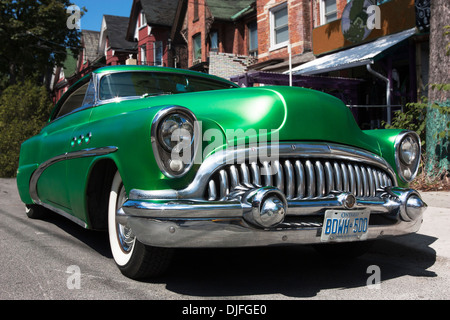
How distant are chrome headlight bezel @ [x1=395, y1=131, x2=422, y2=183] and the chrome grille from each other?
1.26 ft

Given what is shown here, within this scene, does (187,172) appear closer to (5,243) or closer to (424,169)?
(5,243)

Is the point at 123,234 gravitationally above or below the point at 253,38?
below

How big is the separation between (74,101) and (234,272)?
2636mm

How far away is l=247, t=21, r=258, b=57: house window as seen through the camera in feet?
64.1

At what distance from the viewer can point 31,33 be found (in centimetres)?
2677

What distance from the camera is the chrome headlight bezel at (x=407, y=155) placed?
345cm

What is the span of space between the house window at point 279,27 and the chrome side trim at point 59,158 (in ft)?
41.8

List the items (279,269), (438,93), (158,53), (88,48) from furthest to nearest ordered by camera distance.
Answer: (88,48), (158,53), (438,93), (279,269)

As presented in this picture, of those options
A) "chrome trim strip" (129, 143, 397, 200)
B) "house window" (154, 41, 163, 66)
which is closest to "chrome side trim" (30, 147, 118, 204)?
"chrome trim strip" (129, 143, 397, 200)

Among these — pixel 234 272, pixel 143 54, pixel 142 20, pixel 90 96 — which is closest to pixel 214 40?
pixel 143 54

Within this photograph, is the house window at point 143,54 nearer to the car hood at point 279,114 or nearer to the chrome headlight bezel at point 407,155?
the chrome headlight bezel at point 407,155

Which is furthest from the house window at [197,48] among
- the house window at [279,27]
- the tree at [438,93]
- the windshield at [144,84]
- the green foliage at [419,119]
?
the windshield at [144,84]

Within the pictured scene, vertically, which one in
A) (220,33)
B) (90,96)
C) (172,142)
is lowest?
(172,142)

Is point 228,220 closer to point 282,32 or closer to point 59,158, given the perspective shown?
point 59,158
